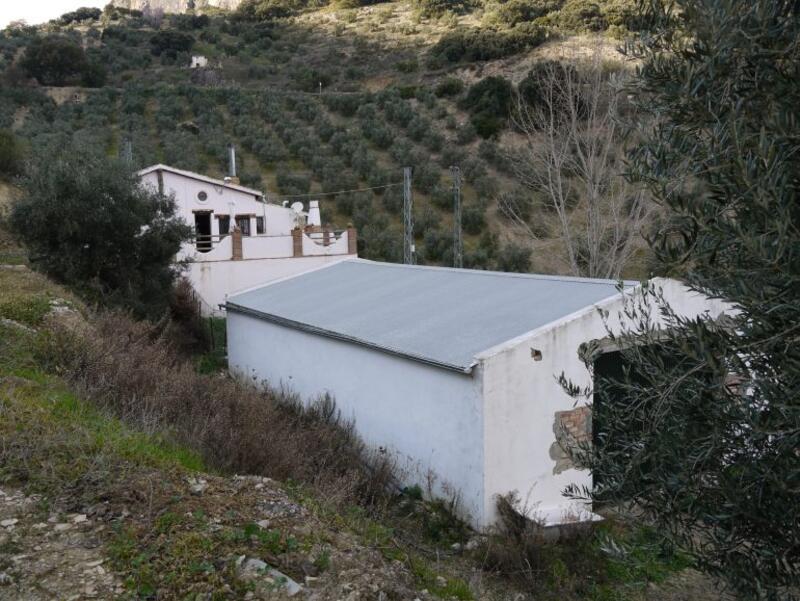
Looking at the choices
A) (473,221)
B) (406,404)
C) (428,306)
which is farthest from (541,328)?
(473,221)

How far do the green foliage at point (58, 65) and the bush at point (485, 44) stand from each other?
26404 millimetres

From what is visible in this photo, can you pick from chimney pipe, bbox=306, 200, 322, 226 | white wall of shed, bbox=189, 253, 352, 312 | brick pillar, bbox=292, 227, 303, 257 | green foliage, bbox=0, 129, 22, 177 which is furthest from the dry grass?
green foliage, bbox=0, 129, 22, 177

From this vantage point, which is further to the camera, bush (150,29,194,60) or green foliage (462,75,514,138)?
bush (150,29,194,60)

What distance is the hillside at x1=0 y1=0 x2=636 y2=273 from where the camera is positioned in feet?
118

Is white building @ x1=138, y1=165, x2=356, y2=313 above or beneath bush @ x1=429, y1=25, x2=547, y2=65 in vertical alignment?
beneath

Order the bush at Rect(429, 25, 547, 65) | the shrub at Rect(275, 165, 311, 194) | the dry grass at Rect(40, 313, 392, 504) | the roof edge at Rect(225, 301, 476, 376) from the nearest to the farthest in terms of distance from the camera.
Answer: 1. the dry grass at Rect(40, 313, 392, 504)
2. the roof edge at Rect(225, 301, 476, 376)
3. the shrub at Rect(275, 165, 311, 194)
4. the bush at Rect(429, 25, 547, 65)

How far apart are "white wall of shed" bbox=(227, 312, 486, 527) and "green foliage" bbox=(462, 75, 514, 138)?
3364 cm

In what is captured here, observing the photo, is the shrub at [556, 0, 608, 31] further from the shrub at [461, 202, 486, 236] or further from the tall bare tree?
the tall bare tree

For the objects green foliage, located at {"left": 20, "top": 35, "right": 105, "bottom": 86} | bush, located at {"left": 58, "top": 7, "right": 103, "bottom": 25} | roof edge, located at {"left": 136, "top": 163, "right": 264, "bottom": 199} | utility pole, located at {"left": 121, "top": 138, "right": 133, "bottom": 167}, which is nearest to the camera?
utility pole, located at {"left": 121, "top": 138, "right": 133, "bottom": 167}

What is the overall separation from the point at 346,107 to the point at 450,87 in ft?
25.2

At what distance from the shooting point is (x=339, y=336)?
11289 millimetres

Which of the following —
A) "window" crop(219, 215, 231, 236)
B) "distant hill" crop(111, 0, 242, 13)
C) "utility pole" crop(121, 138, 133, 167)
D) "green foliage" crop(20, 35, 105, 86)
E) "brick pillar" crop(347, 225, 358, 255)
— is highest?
"distant hill" crop(111, 0, 242, 13)

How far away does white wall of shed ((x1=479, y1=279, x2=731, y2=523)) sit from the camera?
8.44m

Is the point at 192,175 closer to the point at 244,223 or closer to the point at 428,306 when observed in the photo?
the point at 244,223
